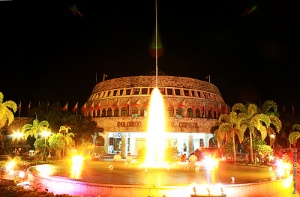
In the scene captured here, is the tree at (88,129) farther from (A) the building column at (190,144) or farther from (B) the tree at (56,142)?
(A) the building column at (190,144)

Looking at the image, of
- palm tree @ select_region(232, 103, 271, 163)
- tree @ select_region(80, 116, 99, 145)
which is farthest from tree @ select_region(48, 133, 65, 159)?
palm tree @ select_region(232, 103, 271, 163)

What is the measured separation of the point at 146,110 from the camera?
4919cm

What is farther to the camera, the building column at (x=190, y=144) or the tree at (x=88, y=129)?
the building column at (x=190, y=144)

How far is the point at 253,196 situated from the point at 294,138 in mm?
20201

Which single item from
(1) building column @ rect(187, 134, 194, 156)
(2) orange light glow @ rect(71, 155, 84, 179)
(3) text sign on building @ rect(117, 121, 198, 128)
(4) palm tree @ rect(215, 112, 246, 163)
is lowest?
(2) orange light glow @ rect(71, 155, 84, 179)

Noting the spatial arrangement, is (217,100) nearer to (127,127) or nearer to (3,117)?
(127,127)

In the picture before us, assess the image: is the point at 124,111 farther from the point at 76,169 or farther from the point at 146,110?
the point at 76,169

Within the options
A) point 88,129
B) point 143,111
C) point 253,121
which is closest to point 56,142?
point 88,129

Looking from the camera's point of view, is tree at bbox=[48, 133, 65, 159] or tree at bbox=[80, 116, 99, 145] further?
tree at bbox=[80, 116, 99, 145]

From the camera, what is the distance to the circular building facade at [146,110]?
156 feet

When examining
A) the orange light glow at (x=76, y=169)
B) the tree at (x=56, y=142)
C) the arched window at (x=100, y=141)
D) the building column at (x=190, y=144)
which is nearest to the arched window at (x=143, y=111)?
the building column at (x=190, y=144)

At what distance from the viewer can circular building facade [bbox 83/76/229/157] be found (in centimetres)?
4741

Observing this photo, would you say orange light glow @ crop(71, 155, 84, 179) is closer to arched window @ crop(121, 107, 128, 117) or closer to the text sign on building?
the text sign on building

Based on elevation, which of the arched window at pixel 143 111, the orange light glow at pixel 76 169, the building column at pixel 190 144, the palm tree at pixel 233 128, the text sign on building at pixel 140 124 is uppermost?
the arched window at pixel 143 111
